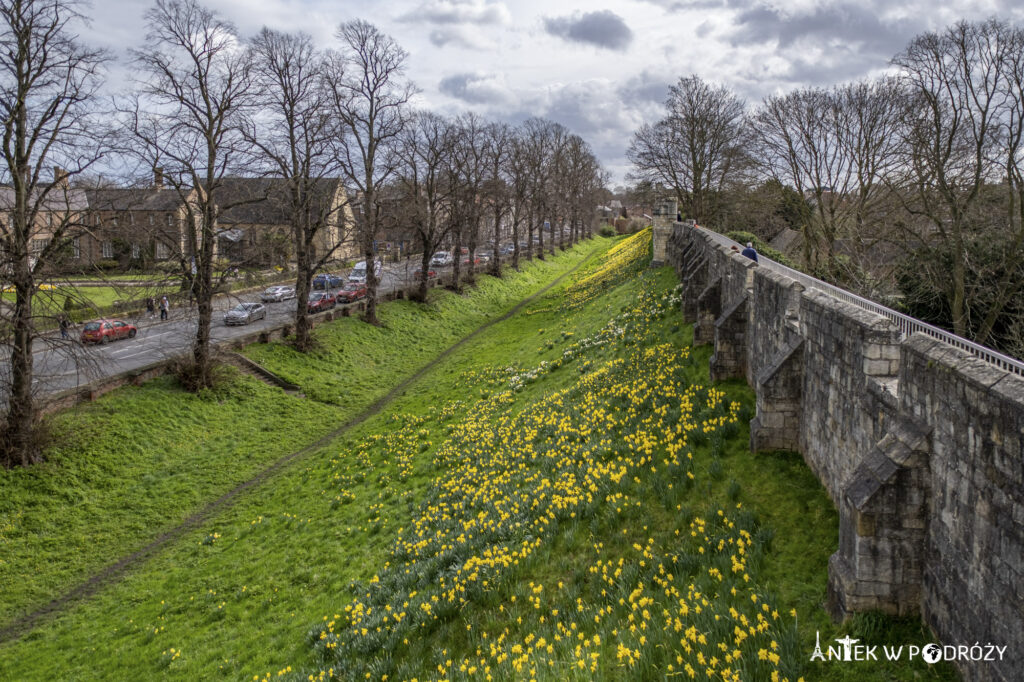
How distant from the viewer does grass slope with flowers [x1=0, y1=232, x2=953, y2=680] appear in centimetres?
632

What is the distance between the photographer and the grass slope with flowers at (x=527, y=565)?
6.32m

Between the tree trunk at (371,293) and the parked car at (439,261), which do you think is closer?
the tree trunk at (371,293)

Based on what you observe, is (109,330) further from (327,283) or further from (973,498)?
(973,498)

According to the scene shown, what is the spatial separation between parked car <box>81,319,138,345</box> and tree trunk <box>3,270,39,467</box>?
13.4 meters

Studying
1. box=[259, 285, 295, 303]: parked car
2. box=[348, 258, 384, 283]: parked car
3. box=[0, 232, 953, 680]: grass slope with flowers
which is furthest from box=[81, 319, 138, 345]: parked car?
box=[0, 232, 953, 680]: grass slope with flowers

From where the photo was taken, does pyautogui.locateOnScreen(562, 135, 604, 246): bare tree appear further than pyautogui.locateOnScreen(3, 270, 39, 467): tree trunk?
Yes

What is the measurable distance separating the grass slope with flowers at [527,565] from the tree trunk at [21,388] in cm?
528

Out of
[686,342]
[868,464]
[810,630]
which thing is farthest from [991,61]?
[810,630]

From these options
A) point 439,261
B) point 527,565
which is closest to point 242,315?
point 527,565

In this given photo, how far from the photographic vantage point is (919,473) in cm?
550

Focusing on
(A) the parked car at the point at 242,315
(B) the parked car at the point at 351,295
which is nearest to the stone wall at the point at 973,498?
(A) the parked car at the point at 242,315

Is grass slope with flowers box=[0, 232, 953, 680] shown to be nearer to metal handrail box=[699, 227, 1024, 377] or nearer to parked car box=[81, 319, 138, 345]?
metal handrail box=[699, 227, 1024, 377]

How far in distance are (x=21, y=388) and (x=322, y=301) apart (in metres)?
22.0

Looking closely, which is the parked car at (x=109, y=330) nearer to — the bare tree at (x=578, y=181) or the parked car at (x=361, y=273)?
the parked car at (x=361, y=273)
